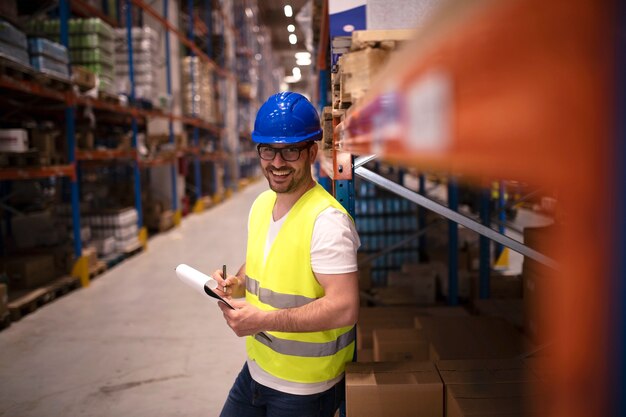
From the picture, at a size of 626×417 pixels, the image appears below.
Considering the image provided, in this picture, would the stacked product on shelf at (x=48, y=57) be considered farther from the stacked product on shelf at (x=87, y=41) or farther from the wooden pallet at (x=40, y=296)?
the wooden pallet at (x=40, y=296)

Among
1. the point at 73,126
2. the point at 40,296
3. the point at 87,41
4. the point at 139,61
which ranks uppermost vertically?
the point at 139,61

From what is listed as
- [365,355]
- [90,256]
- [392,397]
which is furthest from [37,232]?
[392,397]

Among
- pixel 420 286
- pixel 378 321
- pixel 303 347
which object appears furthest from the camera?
pixel 420 286

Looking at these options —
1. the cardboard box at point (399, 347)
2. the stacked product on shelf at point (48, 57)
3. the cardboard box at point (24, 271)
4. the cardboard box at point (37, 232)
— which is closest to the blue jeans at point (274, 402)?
the cardboard box at point (399, 347)

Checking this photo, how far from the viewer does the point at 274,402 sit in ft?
5.71

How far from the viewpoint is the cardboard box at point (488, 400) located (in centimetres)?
155

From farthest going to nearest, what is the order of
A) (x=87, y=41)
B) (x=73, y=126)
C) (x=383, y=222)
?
(x=87, y=41), (x=73, y=126), (x=383, y=222)

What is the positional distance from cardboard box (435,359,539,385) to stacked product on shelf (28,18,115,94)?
644 centimetres

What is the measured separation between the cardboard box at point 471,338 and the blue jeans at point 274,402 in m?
0.90

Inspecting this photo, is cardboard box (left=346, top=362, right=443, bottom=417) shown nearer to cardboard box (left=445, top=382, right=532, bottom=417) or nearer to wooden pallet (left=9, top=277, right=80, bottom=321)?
cardboard box (left=445, top=382, right=532, bottom=417)

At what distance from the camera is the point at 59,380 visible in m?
3.51

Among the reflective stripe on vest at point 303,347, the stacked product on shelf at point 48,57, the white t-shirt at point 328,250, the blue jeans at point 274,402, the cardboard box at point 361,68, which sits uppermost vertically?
the stacked product on shelf at point 48,57

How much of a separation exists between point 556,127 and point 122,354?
4.16m

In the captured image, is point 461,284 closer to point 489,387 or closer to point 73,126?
point 489,387
